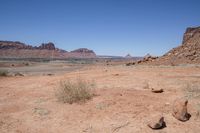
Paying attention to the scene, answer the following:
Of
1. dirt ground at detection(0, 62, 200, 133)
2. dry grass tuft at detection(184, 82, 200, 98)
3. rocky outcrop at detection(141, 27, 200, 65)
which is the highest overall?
rocky outcrop at detection(141, 27, 200, 65)

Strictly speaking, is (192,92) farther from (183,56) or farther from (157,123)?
(183,56)

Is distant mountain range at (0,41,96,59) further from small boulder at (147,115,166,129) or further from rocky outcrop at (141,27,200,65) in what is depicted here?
small boulder at (147,115,166,129)

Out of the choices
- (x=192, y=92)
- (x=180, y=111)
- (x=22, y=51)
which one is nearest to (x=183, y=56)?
(x=192, y=92)

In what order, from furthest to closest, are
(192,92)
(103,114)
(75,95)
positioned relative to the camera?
(192,92), (75,95), (103,114)

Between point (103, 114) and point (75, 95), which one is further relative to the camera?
point (75, 95)

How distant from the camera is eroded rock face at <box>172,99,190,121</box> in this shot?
6.89 metres

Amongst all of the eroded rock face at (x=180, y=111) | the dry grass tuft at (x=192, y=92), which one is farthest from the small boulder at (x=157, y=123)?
the dry grass tuft at (x=192, y=92)

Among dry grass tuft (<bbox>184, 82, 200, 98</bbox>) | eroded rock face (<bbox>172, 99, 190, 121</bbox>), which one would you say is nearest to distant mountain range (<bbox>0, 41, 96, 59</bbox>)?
dry grass tuft (<bbox>184, 82, 200, 98</bbox>)

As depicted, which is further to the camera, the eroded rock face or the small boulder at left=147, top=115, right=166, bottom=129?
the eroded rock face

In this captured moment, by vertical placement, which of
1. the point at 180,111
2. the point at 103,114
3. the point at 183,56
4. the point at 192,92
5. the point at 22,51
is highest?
the point at 22,51

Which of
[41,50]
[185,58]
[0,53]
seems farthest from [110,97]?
[41,50]

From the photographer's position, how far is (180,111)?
695 centimetres

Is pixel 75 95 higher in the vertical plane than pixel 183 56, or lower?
lower

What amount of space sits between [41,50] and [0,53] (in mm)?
32775
